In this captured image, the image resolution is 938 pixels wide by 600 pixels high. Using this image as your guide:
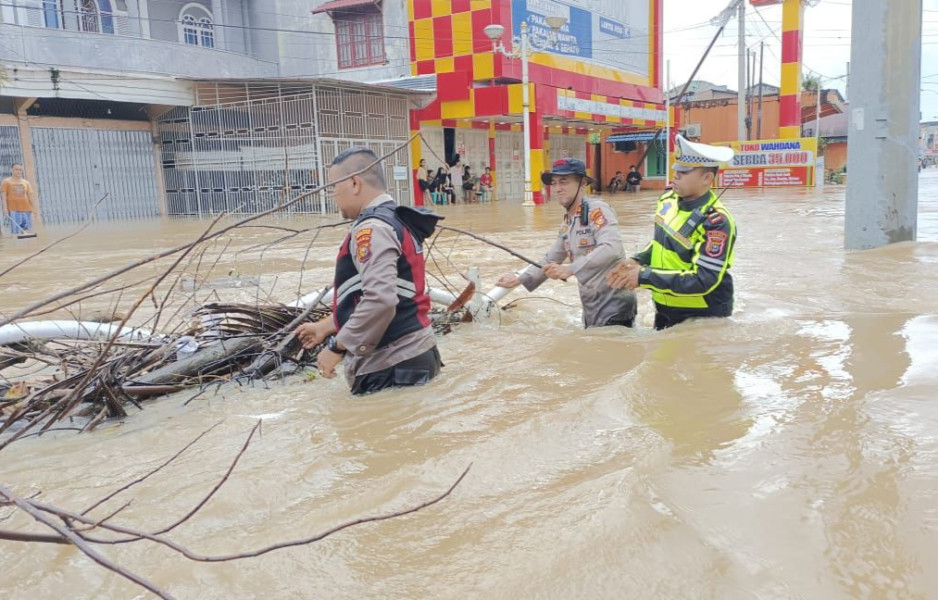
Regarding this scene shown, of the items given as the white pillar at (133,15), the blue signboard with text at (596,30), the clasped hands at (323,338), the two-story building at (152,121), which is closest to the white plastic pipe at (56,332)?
the clasped hands at (323,338)

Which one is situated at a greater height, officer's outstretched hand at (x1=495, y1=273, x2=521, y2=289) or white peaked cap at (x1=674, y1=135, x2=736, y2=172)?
white peaked cap at (x1=674, y1=135, x2=736, y2=172)

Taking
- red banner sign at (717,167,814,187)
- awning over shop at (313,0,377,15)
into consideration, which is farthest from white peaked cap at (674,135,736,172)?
red banner sign at (717,167,814,187)

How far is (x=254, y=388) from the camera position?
4.14 metres

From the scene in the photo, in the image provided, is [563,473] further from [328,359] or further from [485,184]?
[485,184]

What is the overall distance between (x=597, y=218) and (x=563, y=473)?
7.70 feet

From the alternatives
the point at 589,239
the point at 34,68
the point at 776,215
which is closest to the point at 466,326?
the point at 589,239

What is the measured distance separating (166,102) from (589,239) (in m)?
17.6

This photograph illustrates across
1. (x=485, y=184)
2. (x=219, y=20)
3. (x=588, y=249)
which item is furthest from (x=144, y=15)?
(x=588, y=249)

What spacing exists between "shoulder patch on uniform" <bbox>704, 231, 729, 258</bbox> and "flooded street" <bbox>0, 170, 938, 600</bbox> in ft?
1.77

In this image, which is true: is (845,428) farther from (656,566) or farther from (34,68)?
(34,68)

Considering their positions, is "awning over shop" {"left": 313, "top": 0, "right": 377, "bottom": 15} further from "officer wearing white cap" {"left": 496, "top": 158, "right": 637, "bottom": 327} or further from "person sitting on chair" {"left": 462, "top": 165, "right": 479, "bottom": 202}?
"officer wearing white cap" {"left": 496, "top": 158, "right": 637, "bottom": 327}

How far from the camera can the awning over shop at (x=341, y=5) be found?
25484mm

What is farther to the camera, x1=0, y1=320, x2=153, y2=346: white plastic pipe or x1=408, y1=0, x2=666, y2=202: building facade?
→ x1=408, y1=0, x2=666, y2=202: building facade

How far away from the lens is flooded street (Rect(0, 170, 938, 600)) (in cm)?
202
